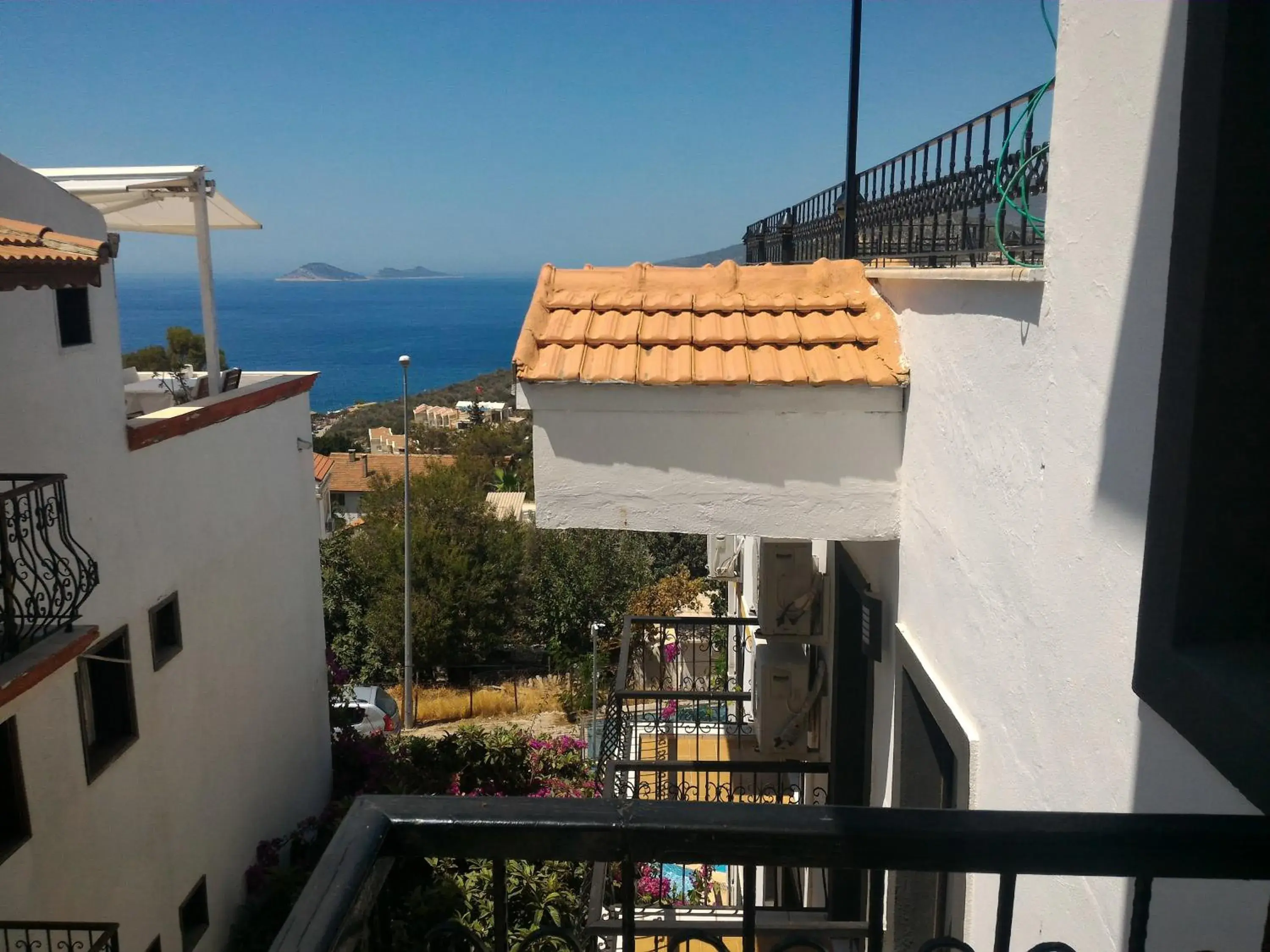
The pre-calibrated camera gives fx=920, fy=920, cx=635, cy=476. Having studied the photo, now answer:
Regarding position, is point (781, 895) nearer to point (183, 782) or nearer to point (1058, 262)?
point (183, 782)

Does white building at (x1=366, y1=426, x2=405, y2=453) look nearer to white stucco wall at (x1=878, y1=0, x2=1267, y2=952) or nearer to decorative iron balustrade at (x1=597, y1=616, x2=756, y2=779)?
decorative iron balustrade at (x1=597, y1=616, x2=756, y2=779)

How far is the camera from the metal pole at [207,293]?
956cm

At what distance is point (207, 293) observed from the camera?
31.7 ft

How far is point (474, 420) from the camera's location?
2267 inches

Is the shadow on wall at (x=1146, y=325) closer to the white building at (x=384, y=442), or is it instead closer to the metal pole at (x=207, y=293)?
the metal pole at (x=207, y=293)

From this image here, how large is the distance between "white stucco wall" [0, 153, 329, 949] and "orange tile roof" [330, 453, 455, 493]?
3190 centimetres

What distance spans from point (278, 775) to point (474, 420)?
155 ft

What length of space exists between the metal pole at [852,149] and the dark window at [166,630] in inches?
258

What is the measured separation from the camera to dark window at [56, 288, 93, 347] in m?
7.23

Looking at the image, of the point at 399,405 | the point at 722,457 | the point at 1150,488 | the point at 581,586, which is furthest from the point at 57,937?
the point at 399,405

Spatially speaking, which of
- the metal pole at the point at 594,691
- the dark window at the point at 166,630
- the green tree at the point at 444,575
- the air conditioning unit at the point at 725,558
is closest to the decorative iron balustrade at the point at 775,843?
the dark window at the point at 166,630

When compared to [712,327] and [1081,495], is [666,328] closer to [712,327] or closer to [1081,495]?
[712,327]

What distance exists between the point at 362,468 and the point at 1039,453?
4869 centimetres

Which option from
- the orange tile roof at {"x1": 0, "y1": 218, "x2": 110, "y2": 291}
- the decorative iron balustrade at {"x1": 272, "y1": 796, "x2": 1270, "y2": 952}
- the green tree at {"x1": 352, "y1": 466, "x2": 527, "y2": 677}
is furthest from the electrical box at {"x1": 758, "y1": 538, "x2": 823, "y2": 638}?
the green tree at {"x1": 352, "y1": 466, "x2": 527, "y2": 677}
